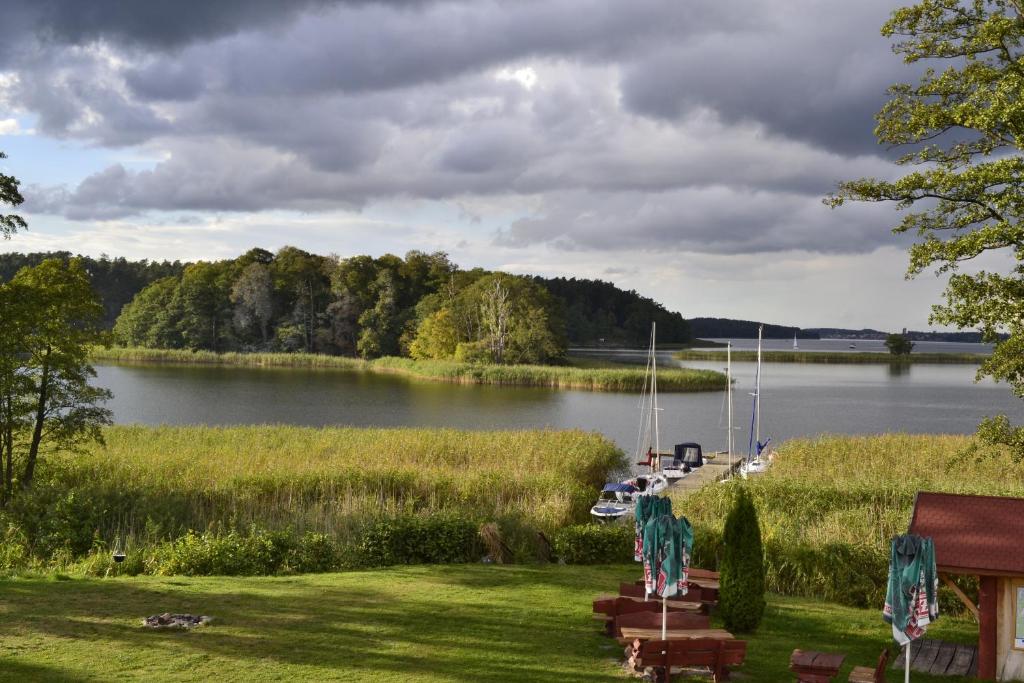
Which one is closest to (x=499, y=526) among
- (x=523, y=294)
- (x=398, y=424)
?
(x=398, y=424)

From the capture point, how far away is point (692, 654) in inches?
364

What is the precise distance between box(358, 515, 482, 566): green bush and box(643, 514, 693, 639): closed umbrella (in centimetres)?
597

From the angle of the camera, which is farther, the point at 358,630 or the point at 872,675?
the point at 358,630

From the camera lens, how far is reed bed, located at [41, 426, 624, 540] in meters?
17.5

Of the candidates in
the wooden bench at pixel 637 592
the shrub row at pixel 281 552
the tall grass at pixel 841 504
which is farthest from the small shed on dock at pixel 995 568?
the shrub row at pixel 281 552

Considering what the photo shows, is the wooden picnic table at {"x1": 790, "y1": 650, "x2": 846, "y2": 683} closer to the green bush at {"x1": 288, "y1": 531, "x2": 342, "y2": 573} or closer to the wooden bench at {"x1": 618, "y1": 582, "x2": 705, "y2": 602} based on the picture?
the wooden bench at {"x1": 618, "y1": 582, "x2": 705, "y2": 602}

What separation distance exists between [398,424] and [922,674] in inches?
1422

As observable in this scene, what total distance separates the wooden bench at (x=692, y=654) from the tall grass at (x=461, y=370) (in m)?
48.3

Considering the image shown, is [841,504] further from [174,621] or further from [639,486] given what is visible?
[174,621]

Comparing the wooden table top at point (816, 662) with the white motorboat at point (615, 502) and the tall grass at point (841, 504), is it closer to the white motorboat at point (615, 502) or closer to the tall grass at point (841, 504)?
the tall grass at point (841, 504)

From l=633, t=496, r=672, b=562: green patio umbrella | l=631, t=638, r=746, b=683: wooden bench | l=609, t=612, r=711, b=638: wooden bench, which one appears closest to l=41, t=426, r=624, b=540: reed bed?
l=633, t=496, r=672, b=562: green patio umbrella

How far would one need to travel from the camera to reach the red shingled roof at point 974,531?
9781 mm

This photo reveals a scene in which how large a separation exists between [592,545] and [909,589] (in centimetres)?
785

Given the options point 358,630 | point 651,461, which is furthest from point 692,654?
point 651,461
